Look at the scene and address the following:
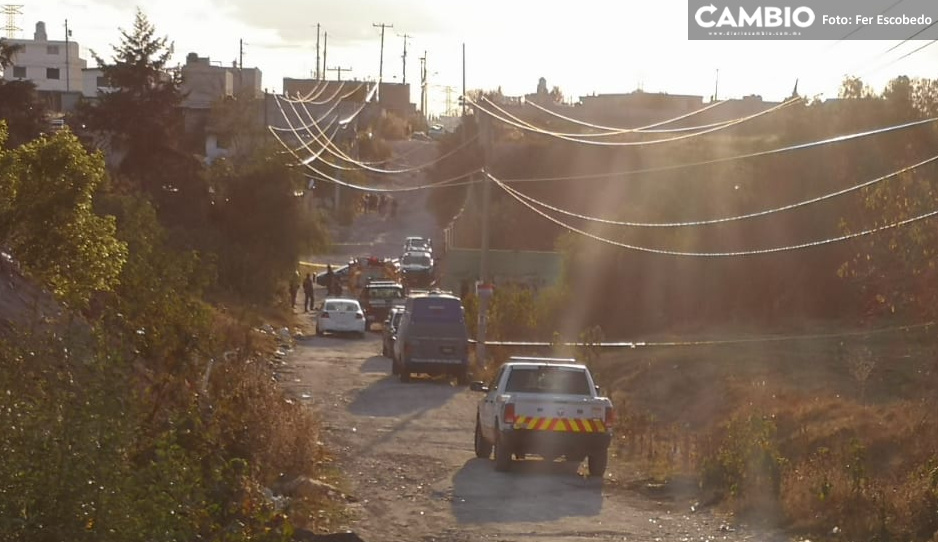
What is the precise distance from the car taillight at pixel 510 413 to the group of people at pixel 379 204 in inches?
3568

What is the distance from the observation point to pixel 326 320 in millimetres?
49469

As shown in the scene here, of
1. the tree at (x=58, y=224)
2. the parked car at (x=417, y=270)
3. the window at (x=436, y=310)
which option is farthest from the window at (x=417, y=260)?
the tree at (x=58, y=224)

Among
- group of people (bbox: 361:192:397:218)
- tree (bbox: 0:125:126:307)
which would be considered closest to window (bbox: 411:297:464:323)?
tree (bbox: 0:125:126:307)

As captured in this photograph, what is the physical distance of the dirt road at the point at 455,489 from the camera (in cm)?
1543

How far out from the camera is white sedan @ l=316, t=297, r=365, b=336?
49.5 meters

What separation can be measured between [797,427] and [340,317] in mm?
27786

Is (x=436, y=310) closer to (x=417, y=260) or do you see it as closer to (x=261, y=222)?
(x=261, y=222)

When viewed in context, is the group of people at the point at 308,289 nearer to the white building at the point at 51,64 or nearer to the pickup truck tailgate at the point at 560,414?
the pickup truck tailgate at the point at 560,414

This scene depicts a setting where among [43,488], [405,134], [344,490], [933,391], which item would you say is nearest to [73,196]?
[344,490]

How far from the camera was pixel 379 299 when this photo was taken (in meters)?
56.7

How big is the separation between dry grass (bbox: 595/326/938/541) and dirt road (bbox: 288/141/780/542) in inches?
35.4

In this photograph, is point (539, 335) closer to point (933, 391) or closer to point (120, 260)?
point (933, 391)

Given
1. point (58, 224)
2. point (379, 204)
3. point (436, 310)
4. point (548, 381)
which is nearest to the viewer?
point (58, 224)

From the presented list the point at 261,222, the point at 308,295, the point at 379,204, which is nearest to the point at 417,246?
the point at 308,295
